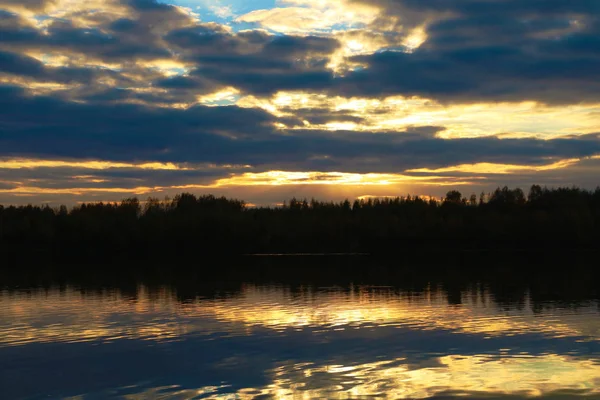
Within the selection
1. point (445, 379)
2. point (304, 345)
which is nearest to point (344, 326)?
point (304, 345)

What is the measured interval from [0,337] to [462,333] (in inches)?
806

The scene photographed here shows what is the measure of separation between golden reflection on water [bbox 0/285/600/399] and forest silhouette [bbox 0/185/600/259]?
8538cm

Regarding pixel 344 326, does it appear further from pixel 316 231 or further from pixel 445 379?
pixel 316 231

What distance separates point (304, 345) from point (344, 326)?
5.91 m

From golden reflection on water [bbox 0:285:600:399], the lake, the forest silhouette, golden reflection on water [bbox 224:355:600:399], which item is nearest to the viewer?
golden reflection on water [bbox 224:355:600:399]

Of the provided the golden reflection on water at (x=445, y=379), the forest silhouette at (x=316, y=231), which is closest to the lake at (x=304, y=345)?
the golden reflection on water at (x=445, y=379)

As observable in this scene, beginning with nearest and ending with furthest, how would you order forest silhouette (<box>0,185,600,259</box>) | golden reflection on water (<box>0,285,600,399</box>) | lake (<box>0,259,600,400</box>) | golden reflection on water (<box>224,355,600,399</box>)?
golden reflection on water (<box>224,355,600,399</box>) → golden reflection on water (<box>0,285,600,399</box>) → lake (<box>0,259,600,400</box>) → forest silhouette (<box>0,185,600,259</box>)

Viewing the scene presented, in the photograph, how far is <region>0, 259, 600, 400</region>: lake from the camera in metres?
20.0

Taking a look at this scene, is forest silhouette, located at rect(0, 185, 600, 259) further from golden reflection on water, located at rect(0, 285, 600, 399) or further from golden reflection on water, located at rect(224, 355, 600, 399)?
golden reflection on water, located at rect(224, 355, 600, 399)

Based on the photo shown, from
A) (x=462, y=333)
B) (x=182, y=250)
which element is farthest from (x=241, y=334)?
(x=182, y=250)

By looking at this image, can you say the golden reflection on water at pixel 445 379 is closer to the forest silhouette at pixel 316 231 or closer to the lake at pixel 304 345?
the lake at pixel 304 345

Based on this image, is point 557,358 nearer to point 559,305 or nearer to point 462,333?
point 462,333

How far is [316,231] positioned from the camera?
497 feet

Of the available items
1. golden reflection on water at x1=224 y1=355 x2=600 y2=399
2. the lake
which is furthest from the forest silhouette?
golden reflection on water at x1=224 y1=355 x2=600 y2=399
